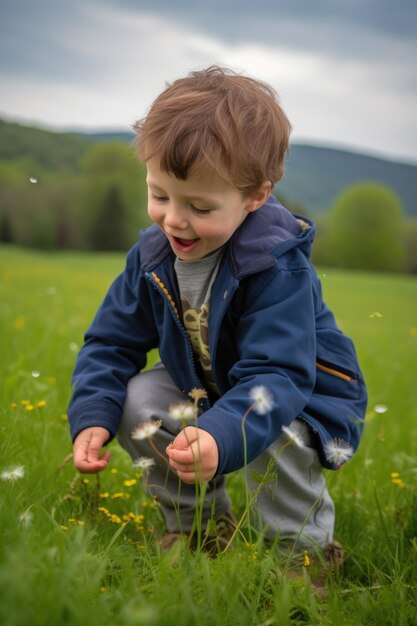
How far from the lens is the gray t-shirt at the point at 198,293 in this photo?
246cm

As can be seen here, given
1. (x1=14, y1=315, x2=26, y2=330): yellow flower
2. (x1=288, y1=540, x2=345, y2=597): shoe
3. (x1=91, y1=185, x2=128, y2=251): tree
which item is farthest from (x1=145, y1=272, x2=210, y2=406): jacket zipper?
(x1=91, y1=185, x2=128, y2=251): tree

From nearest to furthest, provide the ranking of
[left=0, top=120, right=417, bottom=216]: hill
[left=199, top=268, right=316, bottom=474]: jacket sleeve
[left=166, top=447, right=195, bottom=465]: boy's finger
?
1. [left=166, top=447, right=195, bottom=465]: boy's finger
2. [left=199, top=268, right=316, bottom=474]: jacket sleeve
3. [left=0, top=120, right=417, bottom=216]: hill

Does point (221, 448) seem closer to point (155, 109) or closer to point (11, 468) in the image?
point (11, 468)

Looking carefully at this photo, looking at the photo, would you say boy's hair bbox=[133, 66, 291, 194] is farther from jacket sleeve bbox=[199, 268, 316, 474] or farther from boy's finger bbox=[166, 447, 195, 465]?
boy's finger bbox=[166, 447, 195, 465]

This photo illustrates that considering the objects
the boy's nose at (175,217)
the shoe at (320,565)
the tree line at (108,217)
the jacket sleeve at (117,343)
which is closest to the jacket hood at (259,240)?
the jacket sleeve at (117,343)

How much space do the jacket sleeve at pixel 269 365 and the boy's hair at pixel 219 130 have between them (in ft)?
1.11

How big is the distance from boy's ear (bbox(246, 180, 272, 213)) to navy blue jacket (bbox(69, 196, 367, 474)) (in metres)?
0.04

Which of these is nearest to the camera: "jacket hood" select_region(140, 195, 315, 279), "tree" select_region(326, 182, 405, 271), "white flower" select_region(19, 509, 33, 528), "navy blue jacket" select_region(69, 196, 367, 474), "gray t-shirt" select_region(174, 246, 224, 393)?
"white flower" select_region(19, 509, 33, 528)

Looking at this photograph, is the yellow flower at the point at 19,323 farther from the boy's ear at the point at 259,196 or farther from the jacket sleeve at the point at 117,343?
the boy's ear at the point at 259,196

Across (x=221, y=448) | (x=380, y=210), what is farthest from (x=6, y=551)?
(x=380, y=210)

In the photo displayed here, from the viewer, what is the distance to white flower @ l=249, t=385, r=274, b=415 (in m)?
1.95

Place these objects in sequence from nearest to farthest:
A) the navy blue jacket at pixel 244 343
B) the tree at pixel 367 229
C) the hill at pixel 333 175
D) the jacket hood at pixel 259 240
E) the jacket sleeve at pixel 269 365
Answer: the jacket sleeve at pixel 269 365 < the navy blue jacket at pixel 244 343 < the jacket hood at pixel 259 240 < the hill at pixel 333 175 < the tree at pixel 367 229

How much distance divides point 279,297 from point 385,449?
77.2 inches

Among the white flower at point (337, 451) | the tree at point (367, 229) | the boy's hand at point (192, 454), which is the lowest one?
the tree at point (367, 229)
